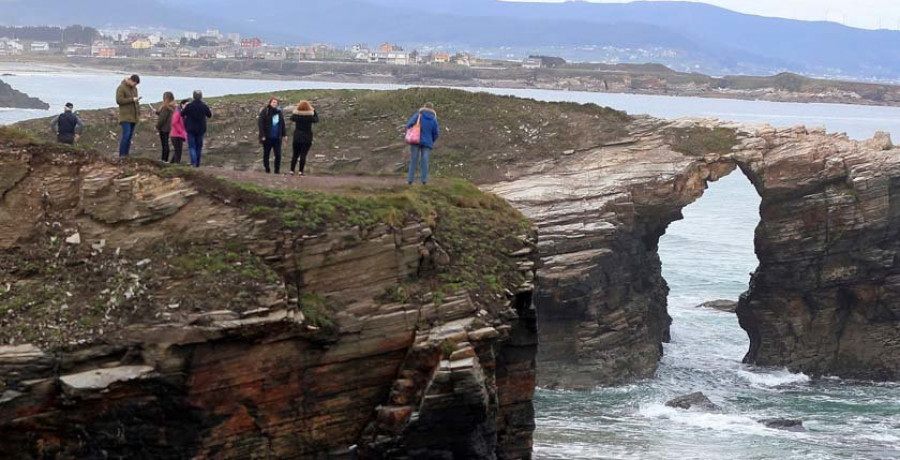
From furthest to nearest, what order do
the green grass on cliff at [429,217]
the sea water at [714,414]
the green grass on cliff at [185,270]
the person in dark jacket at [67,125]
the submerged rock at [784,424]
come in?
the submerged rock at [784,424] → the sea water at [714,414] → the person in dark jacket at [67,125] → the green grass on cliff at [429,217] → the green grass on cliff at [185,270]

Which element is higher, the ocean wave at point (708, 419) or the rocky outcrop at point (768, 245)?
the rocky outcrop at point (768, 245)

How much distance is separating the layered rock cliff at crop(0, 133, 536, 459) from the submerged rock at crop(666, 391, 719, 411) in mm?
13406

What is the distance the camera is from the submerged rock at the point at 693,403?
37.9 metres

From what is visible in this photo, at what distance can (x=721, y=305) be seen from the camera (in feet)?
177

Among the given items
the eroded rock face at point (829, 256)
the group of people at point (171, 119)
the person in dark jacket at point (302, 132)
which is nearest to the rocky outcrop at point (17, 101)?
the eroded rock face at point (829, 256)

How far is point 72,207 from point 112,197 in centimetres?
64

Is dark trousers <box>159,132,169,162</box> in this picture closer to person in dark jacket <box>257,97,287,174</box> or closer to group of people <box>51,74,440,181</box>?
group of people <box>51,74,440,181</box>

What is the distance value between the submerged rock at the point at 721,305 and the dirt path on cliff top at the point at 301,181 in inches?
1077

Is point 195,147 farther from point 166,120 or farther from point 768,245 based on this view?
point 768,245

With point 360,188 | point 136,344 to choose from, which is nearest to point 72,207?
point 136,344

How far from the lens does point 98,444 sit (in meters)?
21.5

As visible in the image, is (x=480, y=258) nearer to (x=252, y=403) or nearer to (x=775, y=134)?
(x=252, y=403)

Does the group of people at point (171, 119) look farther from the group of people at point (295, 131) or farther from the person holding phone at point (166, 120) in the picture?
the group of people at point (295, 131)

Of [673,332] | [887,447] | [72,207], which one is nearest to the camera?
[72,207]
